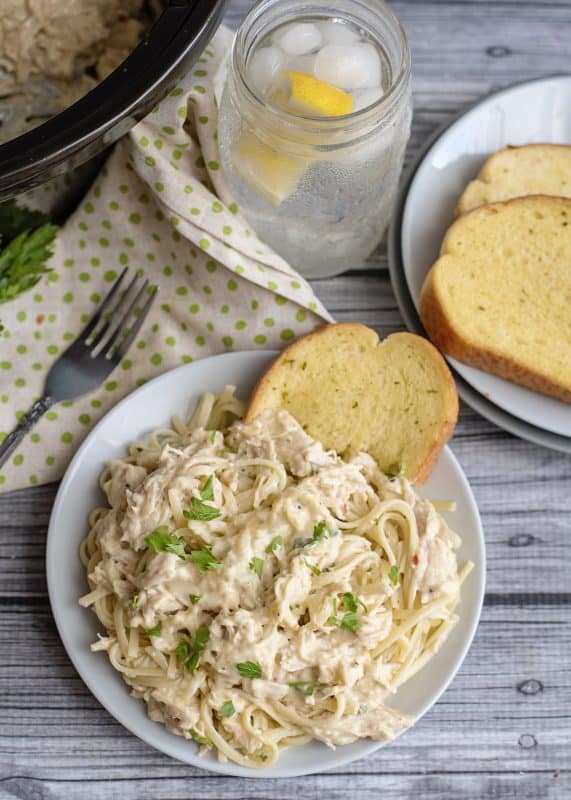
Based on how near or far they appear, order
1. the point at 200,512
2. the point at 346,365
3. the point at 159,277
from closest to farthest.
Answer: the point at 200,512, the point at 346,365, the point at 159,277

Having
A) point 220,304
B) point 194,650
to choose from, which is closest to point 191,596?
point 194,650

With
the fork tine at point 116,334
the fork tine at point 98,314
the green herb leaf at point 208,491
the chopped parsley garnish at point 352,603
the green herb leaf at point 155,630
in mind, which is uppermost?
the fork tine at point 98,314

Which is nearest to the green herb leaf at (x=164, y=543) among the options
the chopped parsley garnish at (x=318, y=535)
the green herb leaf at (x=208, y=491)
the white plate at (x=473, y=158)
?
the green herb leaf at (x=208, y=491)

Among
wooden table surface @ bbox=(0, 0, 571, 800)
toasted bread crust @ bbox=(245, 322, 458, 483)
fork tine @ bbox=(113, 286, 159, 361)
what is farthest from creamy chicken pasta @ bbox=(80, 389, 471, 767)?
fork tine @ bbox=(113, 286, 159, 361)

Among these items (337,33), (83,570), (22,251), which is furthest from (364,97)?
(83,570)

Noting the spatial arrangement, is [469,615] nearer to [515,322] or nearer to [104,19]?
[515,322]

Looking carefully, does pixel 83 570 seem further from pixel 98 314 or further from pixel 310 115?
pixel 310 115

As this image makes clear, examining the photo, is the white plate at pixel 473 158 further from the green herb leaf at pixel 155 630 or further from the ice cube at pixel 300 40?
the green herb leaf at pixel 155 630

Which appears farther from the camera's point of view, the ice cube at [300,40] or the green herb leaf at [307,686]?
the ice cube at [300,40]
